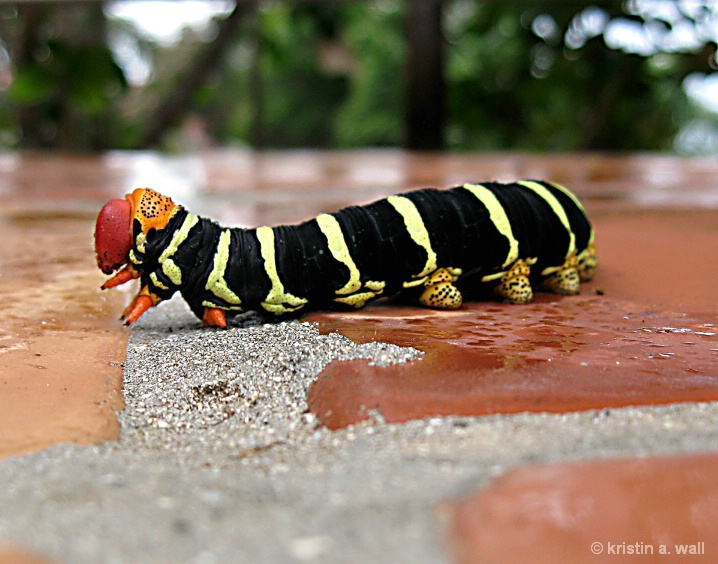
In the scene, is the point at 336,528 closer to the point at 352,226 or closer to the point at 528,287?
the point at 352,226

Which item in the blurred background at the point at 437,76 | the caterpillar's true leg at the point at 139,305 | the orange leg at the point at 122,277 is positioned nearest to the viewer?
the caterpillar's true leg at the point at 139,305

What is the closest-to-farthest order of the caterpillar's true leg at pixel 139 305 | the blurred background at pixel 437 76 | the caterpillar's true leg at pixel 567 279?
the caterpillar's true leg at pixel 139 305, the caterpillar's true leg at pixel 567 279, the blurred background at pixel 437 76

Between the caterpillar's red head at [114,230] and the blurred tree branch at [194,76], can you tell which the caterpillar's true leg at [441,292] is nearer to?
the caterpillar's red head at [114,230]

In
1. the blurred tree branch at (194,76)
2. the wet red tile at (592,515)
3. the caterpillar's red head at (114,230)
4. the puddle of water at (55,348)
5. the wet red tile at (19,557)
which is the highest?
the blurred tree branch at (194,76)

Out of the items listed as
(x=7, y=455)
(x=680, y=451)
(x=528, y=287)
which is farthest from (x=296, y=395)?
(x=528, y=287)

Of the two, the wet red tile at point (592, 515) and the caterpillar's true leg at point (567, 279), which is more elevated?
the wet red tile at point (592, 515)

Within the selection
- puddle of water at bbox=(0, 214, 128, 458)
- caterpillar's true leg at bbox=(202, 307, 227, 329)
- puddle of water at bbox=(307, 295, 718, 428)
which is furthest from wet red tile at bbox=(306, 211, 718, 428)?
puddle of water at bbox=(0, 214, 128, 458)

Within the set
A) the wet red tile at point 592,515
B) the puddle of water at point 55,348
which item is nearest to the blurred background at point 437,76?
the puddle of water at point 55,348
